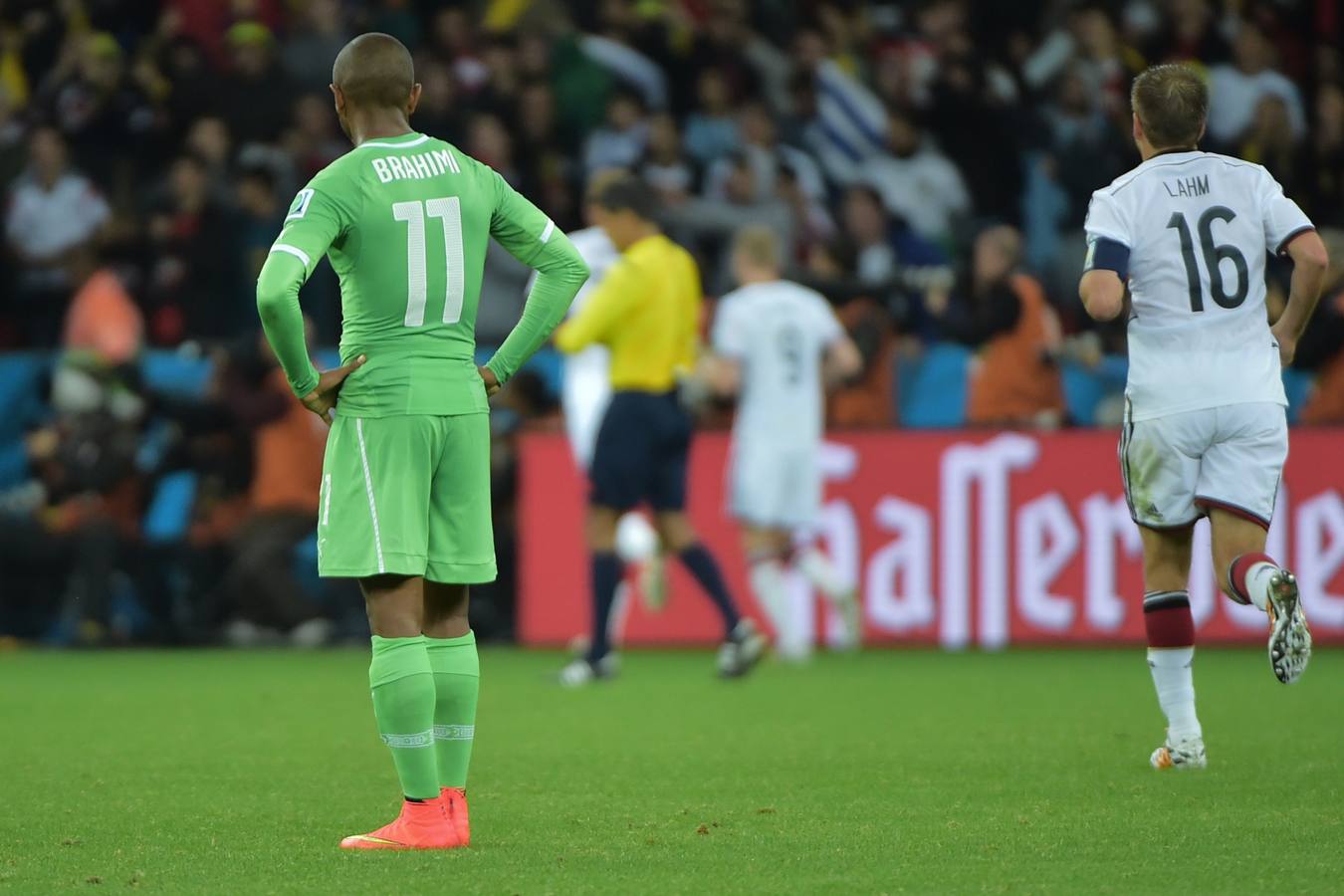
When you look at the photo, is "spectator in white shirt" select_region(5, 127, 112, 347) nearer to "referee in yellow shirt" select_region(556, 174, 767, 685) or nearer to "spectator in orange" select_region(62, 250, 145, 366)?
"spectator in orange" select_region(62, 250, 145, 366)

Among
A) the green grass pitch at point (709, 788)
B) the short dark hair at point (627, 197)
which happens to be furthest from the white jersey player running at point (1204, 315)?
the short dark hair at point (627, 197)

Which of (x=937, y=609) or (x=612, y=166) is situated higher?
(x=612, y=166)

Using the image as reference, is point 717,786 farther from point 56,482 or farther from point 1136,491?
point 56,482

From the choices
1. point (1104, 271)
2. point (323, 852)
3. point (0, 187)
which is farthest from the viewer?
point (0, 187)

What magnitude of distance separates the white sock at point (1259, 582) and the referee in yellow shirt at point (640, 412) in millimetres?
4562

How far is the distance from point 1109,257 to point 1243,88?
10.4 metres

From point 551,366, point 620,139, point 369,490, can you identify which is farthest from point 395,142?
point 620,139

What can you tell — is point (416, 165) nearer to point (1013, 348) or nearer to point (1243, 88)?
point (1013, 348)

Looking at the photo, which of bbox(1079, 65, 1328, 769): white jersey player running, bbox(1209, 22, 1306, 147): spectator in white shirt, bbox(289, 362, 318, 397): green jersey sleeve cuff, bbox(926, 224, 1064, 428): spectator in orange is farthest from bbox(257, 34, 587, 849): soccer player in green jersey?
bbox(1209, 22, 1306, 147): spectator in white shirt

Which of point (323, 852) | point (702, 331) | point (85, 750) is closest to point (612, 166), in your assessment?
point (702, 331)

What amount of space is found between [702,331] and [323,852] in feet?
30.3

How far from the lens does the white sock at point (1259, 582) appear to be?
6.36m

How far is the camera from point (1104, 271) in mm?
6473

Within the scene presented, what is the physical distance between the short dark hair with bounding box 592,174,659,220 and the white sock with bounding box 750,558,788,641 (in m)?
2.35
